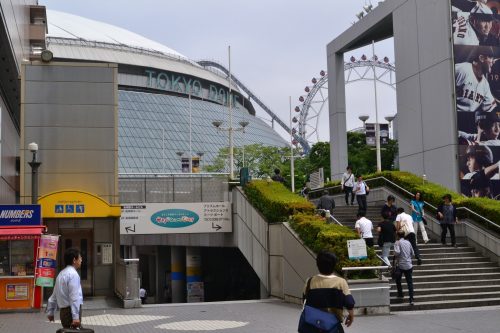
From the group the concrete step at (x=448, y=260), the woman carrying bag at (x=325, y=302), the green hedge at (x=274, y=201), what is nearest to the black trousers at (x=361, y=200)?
the green hedge at (x=274, y=201)

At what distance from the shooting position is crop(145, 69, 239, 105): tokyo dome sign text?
84.1 meters

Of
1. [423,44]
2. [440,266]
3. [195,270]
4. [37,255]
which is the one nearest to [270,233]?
[440,266]

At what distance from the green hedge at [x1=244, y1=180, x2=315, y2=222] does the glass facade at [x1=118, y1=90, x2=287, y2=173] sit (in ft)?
154

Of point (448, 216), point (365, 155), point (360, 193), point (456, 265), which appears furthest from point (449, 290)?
point (365, 155)

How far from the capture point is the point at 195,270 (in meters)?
38.4

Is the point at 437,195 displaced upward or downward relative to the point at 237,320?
upward

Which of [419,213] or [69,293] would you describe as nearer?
[69,293]

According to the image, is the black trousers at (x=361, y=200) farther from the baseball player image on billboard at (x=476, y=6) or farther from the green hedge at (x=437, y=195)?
the baseball player image on billboard at (x=476, y=6)

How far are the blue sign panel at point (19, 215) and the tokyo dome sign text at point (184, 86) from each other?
64.1m

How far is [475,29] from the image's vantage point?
1133 inches

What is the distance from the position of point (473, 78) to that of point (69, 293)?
74.6ft

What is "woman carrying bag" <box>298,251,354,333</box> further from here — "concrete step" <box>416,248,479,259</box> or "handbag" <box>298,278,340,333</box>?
"concrete step" <box>416,248,479,259</box>

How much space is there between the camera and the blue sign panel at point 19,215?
712 inches

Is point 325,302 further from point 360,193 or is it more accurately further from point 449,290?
point 360,193
